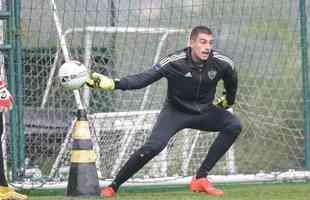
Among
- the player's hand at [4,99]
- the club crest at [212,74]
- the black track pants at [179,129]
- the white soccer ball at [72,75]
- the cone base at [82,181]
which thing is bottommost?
the cone base at [82,181]

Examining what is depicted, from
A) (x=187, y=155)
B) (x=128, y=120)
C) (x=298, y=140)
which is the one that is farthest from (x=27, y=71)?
(x=298, y=140)

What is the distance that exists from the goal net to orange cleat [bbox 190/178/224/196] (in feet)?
2.98

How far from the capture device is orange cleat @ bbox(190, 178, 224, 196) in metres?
9.59

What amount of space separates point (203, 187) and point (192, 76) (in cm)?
100

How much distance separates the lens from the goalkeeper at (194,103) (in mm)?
9383

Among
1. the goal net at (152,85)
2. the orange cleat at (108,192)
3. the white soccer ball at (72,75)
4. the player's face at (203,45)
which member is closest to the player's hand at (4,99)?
the white soccer ball at (72,75)

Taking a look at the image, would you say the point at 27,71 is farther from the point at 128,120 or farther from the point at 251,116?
the point at 251,116

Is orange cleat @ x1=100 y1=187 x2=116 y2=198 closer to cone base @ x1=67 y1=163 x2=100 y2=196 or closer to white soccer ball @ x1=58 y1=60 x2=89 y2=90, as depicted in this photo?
cone base @ x1=67 y1=163 x2=100 y2=196

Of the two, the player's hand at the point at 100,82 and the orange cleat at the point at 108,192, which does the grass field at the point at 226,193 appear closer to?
the orange cleat at the point at 108,192

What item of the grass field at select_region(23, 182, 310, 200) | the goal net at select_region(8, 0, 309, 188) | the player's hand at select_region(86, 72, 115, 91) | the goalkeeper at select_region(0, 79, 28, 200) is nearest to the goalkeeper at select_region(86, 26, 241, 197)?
the grass field at select_region(23, 182, 310, 200)

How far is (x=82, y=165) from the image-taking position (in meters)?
9.06

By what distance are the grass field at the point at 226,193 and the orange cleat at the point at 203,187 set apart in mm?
68

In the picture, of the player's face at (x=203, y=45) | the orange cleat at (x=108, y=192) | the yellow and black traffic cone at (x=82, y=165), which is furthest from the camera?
the player's face at (x=203, y=45)

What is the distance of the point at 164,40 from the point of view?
1090 cm
